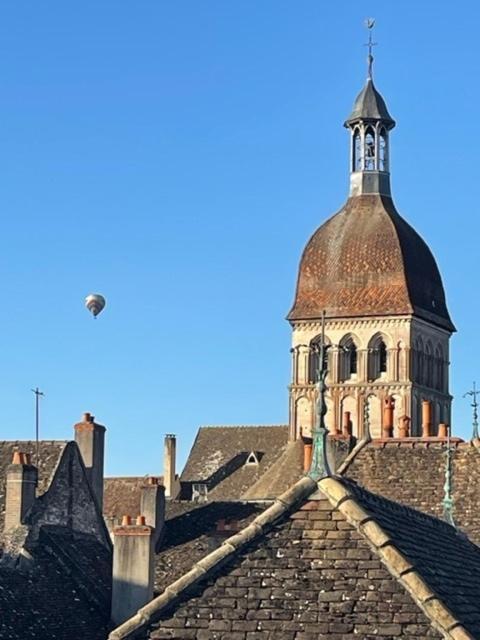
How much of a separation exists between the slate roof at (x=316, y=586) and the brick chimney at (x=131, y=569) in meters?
20.1

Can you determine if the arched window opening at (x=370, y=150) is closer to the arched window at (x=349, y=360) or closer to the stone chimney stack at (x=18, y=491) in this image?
the arched window at (x=349, y=360)

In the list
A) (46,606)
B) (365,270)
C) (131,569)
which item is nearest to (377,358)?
(365,270)

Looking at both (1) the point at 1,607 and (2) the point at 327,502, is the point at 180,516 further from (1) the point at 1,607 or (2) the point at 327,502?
(2) the point at 327,502

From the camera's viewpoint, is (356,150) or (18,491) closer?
(18,491)

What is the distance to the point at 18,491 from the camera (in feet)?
136

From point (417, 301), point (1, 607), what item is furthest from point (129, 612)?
point (417, 301)

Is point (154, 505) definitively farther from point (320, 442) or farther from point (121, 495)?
point (121, 495)

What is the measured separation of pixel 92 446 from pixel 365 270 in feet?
204

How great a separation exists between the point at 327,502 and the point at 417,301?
92.0 meters

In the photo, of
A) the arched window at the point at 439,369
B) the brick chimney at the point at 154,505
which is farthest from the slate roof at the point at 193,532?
the arched window at the point at 439,369

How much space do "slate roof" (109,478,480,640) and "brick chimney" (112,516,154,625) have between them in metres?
20.1

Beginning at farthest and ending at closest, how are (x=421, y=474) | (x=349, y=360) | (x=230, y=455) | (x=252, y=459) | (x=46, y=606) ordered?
(x=349, y=360) → (x=230, y=455) → (x=252, y=459) → (x=421, y=474) → (x=46, y=606)

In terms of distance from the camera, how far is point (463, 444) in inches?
1613

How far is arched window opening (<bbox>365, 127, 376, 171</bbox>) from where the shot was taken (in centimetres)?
11300
